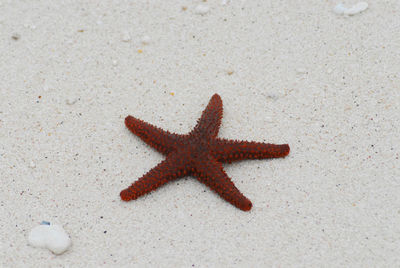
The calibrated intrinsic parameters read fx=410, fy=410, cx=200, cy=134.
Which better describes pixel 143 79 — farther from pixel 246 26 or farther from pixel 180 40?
pixel 246 26

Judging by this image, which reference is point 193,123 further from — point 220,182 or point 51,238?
point 51,238

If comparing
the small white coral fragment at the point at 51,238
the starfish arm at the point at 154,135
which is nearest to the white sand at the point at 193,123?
the small white coral fragment at the point at 51,238

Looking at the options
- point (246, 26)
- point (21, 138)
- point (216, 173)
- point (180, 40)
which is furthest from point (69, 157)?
point (246, 26)

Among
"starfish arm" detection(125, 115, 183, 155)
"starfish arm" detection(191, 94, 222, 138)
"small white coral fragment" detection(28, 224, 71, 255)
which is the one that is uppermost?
"starfish arm" detection(191, 94, 222, 138)

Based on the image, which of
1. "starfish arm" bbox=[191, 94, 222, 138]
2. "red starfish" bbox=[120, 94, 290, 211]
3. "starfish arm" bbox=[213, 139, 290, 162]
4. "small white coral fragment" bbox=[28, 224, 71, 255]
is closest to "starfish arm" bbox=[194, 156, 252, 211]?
"red starfish" bbox=[120, 94, 290, 211]

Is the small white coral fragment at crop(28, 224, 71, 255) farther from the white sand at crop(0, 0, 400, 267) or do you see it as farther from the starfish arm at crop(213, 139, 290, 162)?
the starfish arm at crop(213, 139, 290, 162)

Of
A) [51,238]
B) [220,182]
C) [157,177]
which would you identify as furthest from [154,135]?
[51,238]

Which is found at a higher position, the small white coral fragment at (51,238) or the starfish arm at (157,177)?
the starfish arm at (157,177)

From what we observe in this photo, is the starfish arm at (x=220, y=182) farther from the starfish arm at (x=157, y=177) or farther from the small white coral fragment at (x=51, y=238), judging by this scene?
the small white coral fragment at (x=51, y=238)
